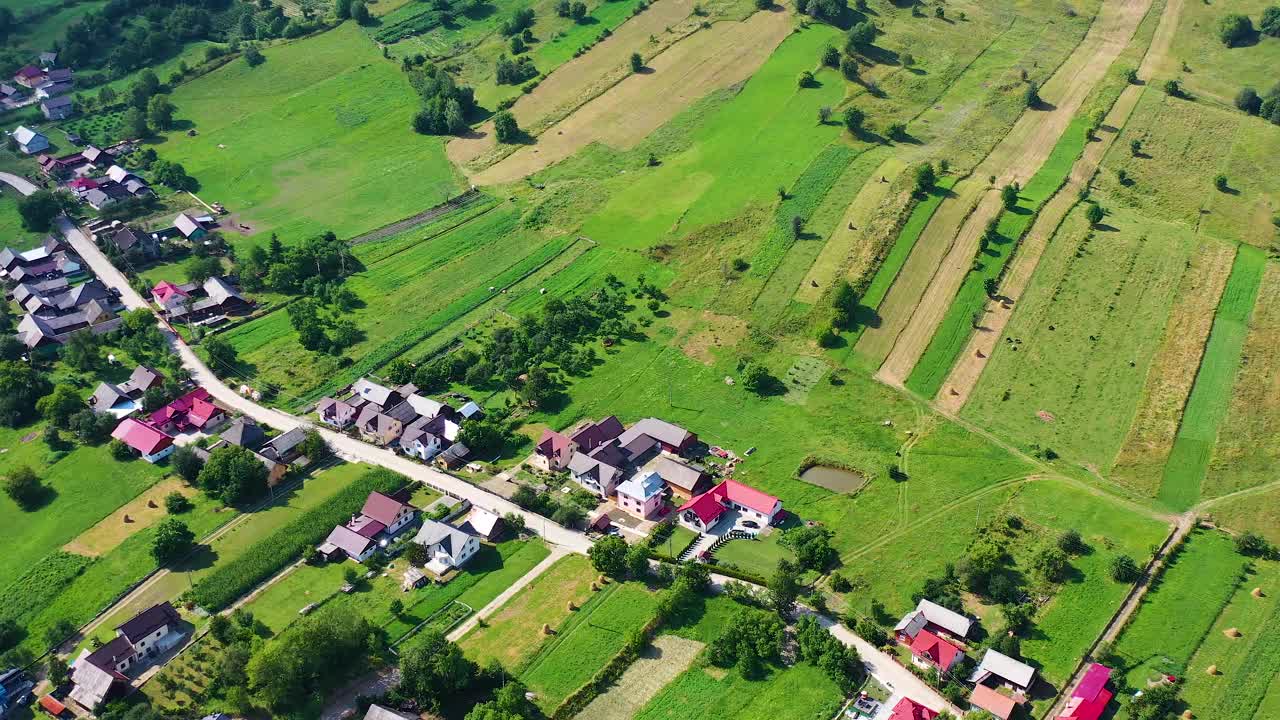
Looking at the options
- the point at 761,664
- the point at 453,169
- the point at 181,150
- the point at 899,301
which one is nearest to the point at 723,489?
the point at 761,664

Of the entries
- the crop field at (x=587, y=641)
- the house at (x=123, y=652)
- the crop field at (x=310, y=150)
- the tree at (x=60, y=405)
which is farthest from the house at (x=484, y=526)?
the crop field at (x=310, y=150)

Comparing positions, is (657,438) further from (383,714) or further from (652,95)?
(652,95)

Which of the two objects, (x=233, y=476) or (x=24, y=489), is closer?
(x=233, y=476)

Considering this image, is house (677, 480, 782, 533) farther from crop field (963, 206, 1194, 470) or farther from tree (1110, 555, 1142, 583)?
tree (1110, 555, 1142, 583)

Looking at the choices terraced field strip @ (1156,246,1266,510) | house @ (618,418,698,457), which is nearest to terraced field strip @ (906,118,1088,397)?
terraced field strip @ (1156,246,1266,510)

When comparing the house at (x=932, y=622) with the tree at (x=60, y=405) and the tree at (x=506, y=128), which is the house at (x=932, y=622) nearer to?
the tree at (x=60, y=405)

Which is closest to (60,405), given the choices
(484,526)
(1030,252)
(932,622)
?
(484,526)
